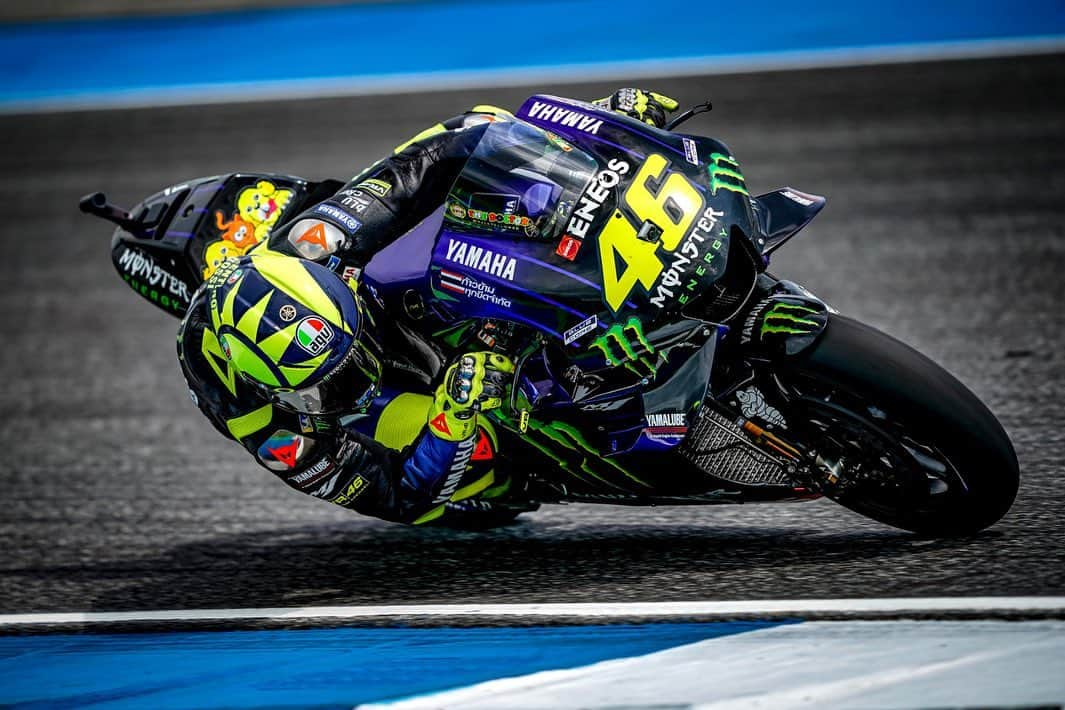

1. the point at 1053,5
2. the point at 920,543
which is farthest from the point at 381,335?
the point at 1053,5

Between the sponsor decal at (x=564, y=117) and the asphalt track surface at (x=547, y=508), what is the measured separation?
1.44 meters

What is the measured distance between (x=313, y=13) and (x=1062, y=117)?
791cm

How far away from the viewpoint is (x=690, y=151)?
153 inches

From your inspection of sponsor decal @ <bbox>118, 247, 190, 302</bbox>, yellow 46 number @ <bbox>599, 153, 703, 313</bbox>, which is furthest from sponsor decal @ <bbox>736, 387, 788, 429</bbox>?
sponsor decal @ <bbox>118, 247, 190, 302</bbox>

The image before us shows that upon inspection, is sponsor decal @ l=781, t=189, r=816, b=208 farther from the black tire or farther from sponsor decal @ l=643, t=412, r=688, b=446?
sponsor decal @ l=643, t=412, r=688, b=446

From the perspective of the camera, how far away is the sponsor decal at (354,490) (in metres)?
4.27

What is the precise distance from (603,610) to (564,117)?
4.92 ft

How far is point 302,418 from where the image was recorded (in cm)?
418

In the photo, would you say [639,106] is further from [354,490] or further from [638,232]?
[354,490]

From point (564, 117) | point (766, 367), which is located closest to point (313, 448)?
point (564, 117)

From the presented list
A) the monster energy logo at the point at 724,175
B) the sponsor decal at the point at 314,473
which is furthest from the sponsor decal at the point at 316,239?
the monster energy logo at the point at 724,175

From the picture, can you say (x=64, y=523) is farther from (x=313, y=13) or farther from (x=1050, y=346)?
(x=313, y=13)

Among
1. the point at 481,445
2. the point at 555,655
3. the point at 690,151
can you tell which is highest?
the point at 690,151

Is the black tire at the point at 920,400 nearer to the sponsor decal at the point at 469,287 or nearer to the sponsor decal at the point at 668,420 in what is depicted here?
the sponsor decal at the point at 668,420
